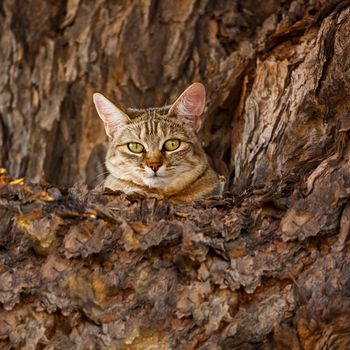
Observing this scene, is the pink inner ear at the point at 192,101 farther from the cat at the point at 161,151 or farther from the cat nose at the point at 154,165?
the cat nose at the point at 154,165

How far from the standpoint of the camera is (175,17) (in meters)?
5.55

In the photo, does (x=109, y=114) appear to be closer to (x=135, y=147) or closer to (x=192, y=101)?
(x=135, y=147)

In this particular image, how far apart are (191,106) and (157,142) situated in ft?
1.26

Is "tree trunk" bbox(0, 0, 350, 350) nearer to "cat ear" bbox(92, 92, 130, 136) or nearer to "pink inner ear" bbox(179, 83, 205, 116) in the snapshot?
"pink inner ear" bbox(179, 83, 205, 116)

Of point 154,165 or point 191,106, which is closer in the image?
point 154,165

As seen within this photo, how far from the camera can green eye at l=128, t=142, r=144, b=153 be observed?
5.11m

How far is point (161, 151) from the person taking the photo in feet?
16.6

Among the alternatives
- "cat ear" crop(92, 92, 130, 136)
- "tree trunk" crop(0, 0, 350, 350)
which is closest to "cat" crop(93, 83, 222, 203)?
"cat ear" crop(92, 92, 130, 136)

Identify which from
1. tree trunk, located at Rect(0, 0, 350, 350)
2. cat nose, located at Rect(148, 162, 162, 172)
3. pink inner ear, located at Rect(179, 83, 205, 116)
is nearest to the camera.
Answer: tree trunk, located at Rect(0, 0, 350, 350)

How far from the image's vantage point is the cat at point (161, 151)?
4.95 m

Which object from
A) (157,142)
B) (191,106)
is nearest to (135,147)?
(157,142)

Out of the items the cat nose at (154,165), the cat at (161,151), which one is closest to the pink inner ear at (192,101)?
the cat at (161,151)

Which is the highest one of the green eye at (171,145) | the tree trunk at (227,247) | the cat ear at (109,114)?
the cat ear at (109,114)

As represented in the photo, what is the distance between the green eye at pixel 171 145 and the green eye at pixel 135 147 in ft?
0.57
